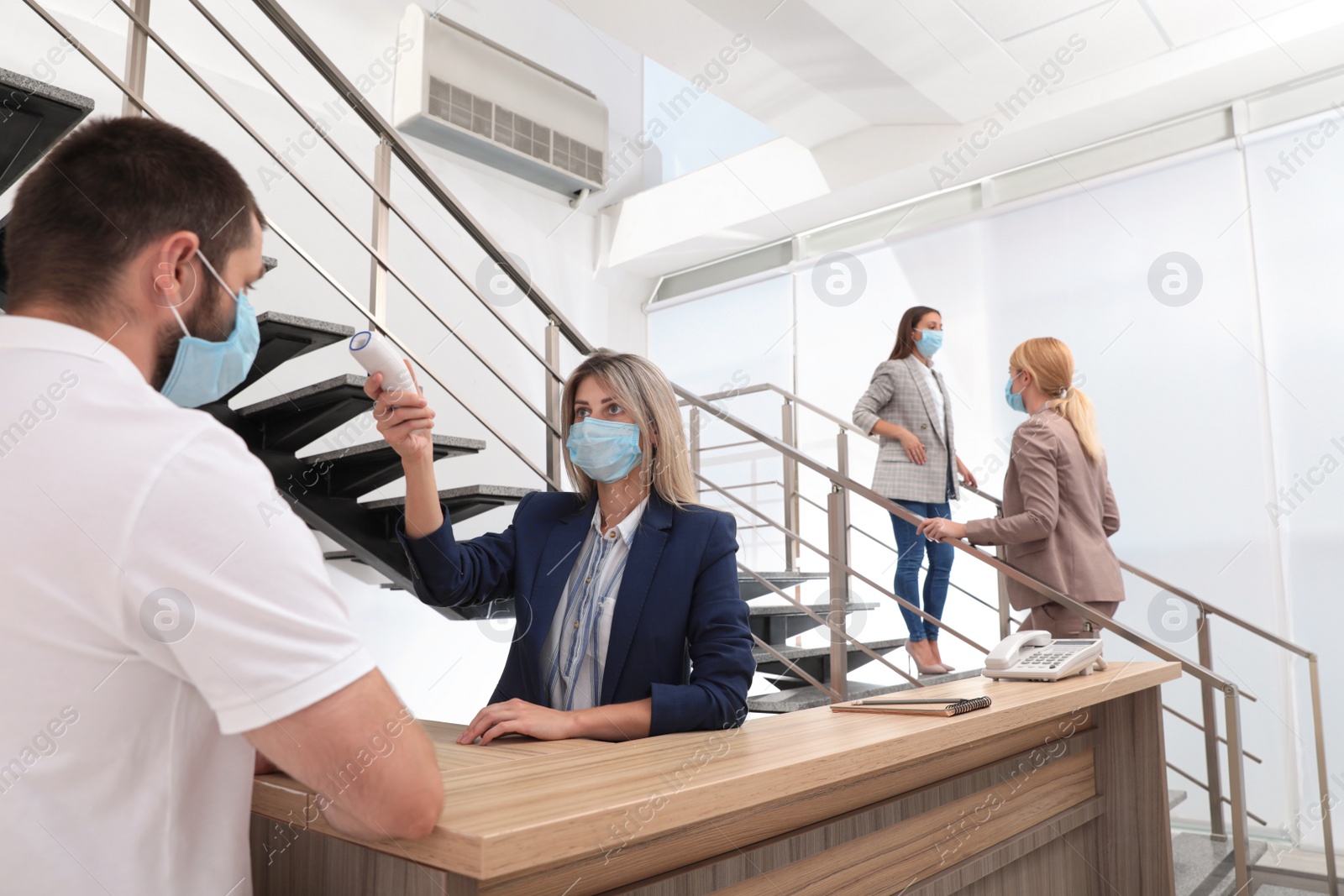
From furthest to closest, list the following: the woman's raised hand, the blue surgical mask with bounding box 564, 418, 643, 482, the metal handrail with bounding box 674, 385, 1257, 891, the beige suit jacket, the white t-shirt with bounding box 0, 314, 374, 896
→ the beige suit jacket < the metal handrail with bounding box 674, 385, 1257, 891 < the blue surgical mask with bounding box 564, 418, 643, 482 < the woman's raised hand < the white t-shirt with bounding box 0, 314, 374, 896

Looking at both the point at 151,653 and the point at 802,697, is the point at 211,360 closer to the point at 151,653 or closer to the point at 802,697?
the point at 151,653

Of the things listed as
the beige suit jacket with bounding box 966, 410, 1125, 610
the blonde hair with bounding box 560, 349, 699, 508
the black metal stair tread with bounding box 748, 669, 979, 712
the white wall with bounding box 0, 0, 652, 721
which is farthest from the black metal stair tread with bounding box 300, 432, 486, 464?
the beige suit jacket with bounding box 966, 410, 1125, 610

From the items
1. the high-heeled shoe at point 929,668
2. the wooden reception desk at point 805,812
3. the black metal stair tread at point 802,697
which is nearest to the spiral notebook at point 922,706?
the wooden reception desk at point 805,812

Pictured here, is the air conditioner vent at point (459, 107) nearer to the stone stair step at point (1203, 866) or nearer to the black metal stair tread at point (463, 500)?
the black metal stair tread at point (463, 500)

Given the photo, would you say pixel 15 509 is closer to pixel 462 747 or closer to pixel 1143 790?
pixel 462 747

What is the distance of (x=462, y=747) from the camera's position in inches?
39.1

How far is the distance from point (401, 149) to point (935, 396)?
2039mm

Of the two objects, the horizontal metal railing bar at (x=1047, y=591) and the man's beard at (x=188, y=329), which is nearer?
the man's beard at (x=188, y=329)

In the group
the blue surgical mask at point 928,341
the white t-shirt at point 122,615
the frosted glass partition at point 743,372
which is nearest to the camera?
the white t-shirt at point 122,615

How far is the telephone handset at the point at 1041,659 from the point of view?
5.20ft

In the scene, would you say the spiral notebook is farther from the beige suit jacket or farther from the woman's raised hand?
the beige suit jacket

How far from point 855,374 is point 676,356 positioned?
153 cm

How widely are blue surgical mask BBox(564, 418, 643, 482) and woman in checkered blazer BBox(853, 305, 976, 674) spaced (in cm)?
185

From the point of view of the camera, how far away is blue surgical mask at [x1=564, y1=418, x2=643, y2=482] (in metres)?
1.45
